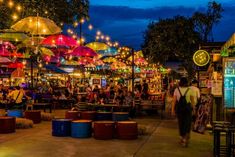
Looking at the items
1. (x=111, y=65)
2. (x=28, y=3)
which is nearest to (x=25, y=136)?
(x=28, y=3)

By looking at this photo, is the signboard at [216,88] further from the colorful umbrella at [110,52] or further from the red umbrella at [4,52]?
the red umbrella at [4,52]

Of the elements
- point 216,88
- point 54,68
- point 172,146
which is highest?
point 54,68

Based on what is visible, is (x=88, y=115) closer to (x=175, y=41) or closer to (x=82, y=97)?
(x=82, y=97)

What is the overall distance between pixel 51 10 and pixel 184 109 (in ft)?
20.6

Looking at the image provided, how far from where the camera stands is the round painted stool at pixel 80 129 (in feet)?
41.6

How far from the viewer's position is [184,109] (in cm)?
1148

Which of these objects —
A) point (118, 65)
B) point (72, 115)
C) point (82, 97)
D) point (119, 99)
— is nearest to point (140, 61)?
point (118, 65)

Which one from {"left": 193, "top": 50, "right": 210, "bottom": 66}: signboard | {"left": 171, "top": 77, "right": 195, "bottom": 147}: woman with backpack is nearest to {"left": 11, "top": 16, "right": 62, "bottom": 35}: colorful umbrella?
{"left": 171, "top": 77, "right": 195, "bottom": 147}: woman with backpack

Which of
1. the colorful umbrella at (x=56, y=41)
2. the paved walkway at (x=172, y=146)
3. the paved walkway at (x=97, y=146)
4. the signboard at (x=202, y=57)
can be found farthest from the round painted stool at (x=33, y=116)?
the signboard at (x=202, y=57)

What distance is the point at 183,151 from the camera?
10695 mm

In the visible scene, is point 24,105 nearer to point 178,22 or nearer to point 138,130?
point 138,130

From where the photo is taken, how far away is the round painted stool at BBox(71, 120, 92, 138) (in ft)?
41.6

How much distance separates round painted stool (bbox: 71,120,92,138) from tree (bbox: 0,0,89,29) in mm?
4237

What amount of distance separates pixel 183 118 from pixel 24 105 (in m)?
11.1
